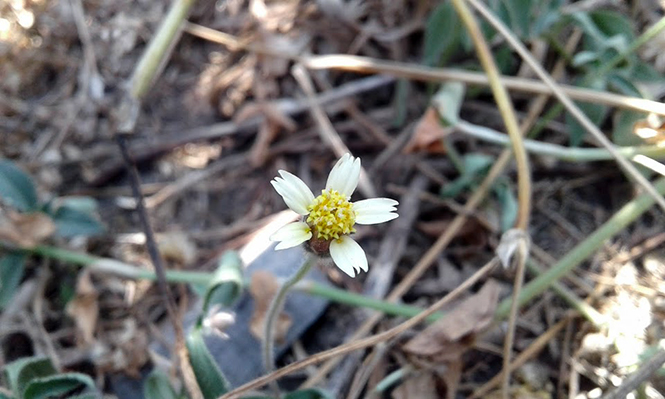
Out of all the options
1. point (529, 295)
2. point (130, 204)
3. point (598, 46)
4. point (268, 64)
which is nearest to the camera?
point (529, 295)

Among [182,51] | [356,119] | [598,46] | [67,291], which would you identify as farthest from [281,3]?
[67,291]

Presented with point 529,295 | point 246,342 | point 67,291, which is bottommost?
point 529,295

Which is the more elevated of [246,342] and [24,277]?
[24,277]

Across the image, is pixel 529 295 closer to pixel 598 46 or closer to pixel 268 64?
pixel 598 46

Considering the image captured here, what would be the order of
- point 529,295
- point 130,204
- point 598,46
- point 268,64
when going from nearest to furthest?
point 529,295 → point 598,46 → point 130,204 → point 268,64


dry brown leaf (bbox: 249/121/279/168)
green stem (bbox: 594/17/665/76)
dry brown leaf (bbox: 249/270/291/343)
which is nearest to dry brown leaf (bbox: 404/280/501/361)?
dry brown leaf (bbox: 249/270/291/343)

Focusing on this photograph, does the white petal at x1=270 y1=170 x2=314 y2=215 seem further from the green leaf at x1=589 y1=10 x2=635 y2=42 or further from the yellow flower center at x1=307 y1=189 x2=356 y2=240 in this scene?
the green leaf at x1=589 y1=10 x2=635 y2=42
